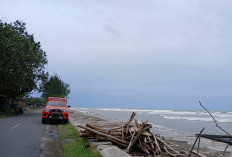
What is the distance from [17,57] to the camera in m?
32.3

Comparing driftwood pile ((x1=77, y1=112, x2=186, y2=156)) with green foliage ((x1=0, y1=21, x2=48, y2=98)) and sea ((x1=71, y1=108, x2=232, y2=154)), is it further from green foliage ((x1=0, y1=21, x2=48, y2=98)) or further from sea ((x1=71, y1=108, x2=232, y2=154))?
green foliage ((x1=0, y1=21, x2=48, y2=98))

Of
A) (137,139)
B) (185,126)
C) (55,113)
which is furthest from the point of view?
(185,126)

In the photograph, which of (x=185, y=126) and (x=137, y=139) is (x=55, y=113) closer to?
(x=137, y=139)

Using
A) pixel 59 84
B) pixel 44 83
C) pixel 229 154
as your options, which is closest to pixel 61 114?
pixel 229 154

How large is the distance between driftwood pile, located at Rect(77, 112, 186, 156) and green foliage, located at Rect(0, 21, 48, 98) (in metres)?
22.7

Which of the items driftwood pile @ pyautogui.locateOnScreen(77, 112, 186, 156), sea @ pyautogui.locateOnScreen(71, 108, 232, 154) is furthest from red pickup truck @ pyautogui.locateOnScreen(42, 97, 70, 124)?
driftwood pile @ pyautogui.locateOnScreen(77, 112, 186, 156)

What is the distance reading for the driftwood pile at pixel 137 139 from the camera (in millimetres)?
10047

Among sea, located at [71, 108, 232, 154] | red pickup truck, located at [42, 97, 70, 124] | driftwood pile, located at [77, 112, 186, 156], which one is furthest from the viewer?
red pickup truck, located at [42, 97, 70, 124]

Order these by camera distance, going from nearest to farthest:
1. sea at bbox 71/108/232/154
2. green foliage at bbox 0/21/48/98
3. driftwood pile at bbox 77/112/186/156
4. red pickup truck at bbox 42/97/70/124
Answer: driftwood pile at bbox 77/112/186/156 → sea at bbox 71/108/232/154 → red pickup truck at bbox 42/97/70/124 → green foliage at bbox 0/21/48/98

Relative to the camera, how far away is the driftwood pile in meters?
10.0

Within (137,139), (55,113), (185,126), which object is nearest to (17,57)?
(55,113)

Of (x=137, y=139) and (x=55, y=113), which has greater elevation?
(x=55, y=113)

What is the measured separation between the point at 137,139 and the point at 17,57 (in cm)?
2584

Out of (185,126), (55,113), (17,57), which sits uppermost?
(17,57)
